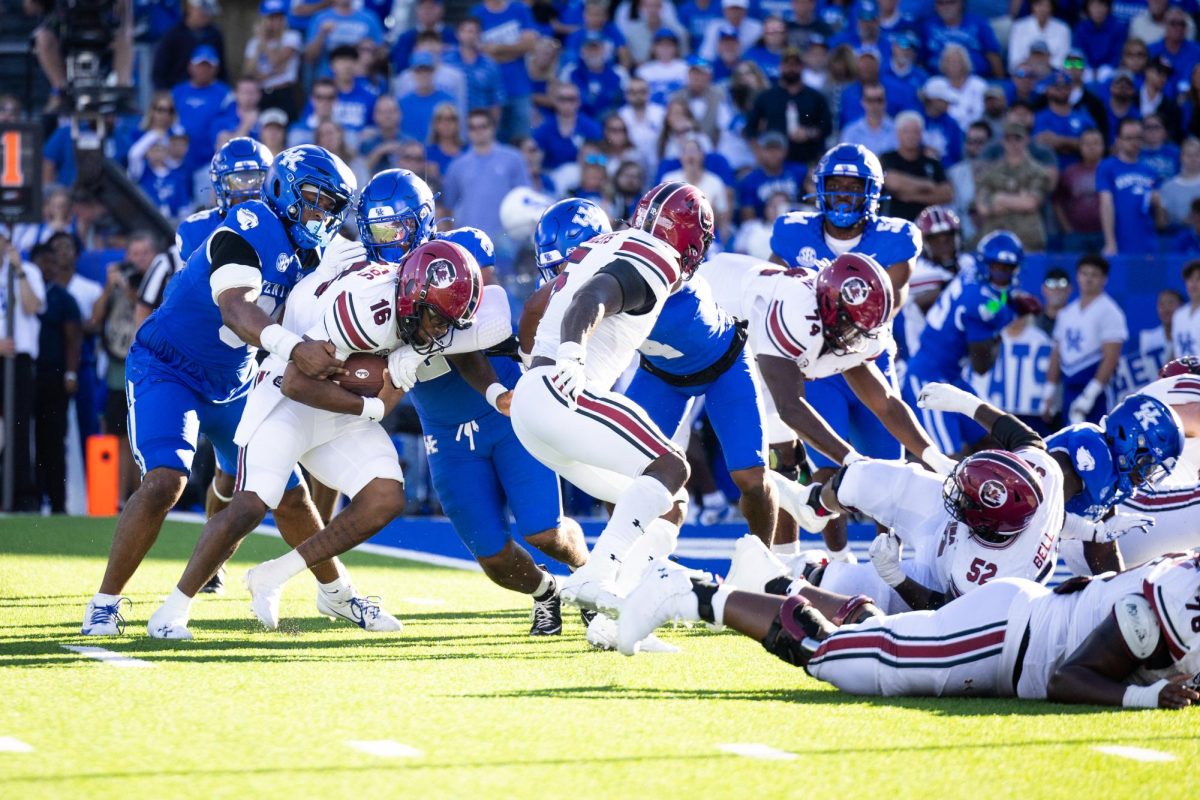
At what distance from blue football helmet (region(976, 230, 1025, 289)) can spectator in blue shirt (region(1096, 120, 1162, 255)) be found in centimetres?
246

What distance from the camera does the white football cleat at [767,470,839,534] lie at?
681 cm

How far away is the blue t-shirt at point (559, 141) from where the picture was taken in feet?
46.6

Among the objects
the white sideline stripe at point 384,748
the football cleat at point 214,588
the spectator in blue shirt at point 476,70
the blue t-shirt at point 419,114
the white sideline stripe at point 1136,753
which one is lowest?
the football cleat at point 214,588

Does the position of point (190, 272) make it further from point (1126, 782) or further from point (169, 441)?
point (1126, 782)

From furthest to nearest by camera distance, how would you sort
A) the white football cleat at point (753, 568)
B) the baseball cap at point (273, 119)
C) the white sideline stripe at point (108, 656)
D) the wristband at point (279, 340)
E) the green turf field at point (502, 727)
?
the baseball cap at point (273, 119) → the wristband at point (279, 340) → the white football cleat at point (753, 568) → the white sideline stripe at point (108, 656) → the green turf field at point (502, 727)

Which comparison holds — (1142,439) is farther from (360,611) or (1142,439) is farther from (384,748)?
(360,611)

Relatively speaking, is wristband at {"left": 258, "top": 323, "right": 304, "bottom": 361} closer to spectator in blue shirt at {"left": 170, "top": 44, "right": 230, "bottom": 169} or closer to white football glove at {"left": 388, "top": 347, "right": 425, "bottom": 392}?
white football glove at {"left": 388, "top": 347, "right": 425, "bottom": 392}

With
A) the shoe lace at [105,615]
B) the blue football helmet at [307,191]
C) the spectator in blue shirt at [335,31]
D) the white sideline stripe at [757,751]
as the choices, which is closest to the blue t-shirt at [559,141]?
the spectator in blue shirt at [335,31]

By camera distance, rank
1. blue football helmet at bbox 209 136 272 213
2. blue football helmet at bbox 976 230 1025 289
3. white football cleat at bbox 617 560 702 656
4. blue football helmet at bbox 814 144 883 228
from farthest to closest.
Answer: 1. blue football helmet at bbox 976 230 1025 289
2. blue football helmet at bbox 814 144 883 228
3. blue football helmet at bbox 209 136 272 213
4. white football cleat at bbox 617 560 702 656

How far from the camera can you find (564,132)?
46.8 ft

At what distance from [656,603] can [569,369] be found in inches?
31.9

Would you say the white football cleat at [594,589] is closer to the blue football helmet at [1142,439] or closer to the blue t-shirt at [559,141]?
the blue football helmet at [1142,439]

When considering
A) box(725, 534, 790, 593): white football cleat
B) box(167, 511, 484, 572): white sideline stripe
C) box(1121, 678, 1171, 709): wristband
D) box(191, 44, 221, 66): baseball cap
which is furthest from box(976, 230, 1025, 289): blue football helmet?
box(191, 44, 221, 66): baseball cap

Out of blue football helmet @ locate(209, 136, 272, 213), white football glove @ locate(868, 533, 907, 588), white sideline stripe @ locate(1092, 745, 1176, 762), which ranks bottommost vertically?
white sideline stripe @ locate(1092, 745, 1176, 762)
